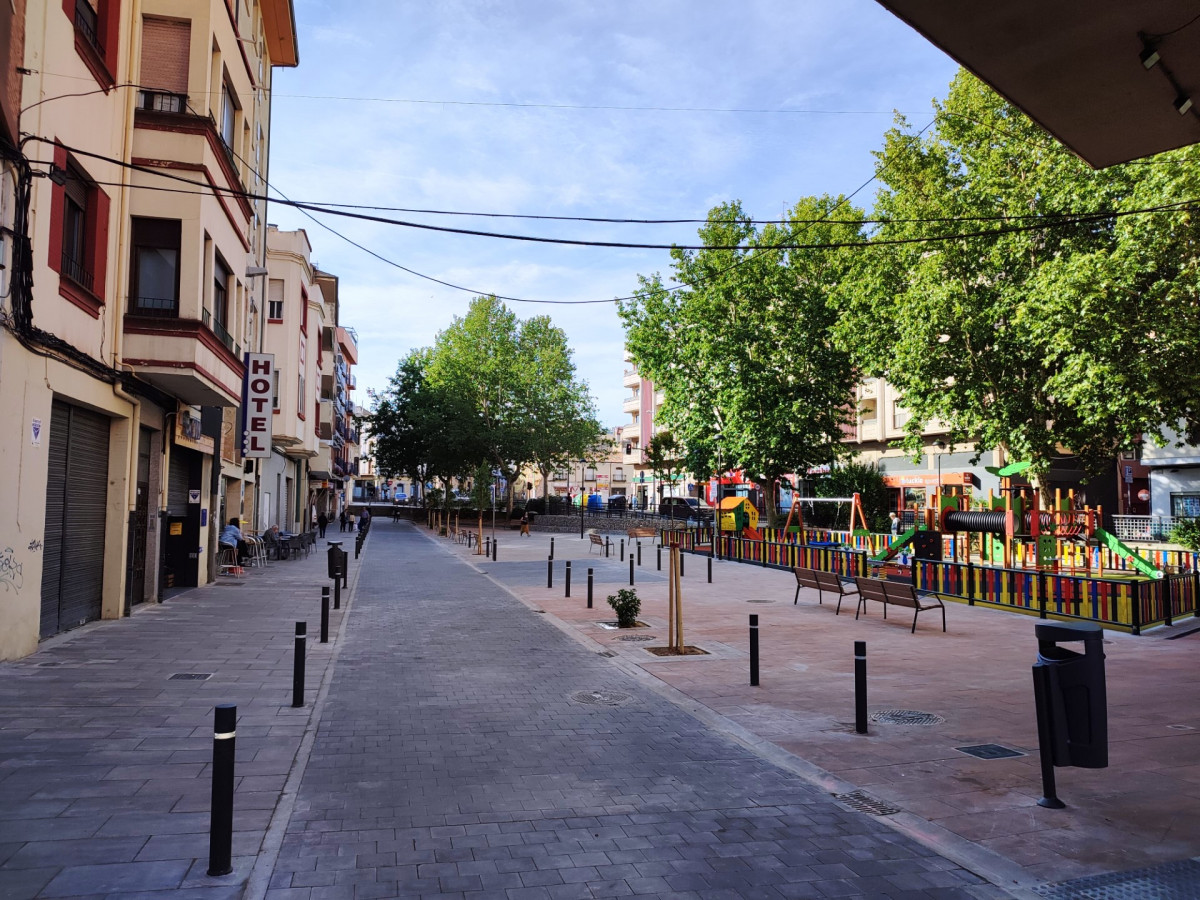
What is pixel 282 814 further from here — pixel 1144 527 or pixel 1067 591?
pixel 1144 527

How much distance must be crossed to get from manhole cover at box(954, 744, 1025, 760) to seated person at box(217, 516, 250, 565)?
19.7m

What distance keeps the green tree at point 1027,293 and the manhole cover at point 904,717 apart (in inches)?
611

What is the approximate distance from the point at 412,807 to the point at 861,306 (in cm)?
2883

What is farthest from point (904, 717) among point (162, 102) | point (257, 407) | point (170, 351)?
point (257, 407)

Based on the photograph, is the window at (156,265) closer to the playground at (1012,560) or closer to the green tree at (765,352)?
the playground at (1012,560)

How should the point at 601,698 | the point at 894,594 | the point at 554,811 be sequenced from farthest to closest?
the point at 894,594 → the point at 601,698 → the point at 554,811

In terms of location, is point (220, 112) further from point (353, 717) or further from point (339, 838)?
point (339, 838)

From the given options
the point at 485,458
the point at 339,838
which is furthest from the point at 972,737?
the point at 485,458

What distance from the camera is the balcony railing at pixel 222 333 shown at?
49.3ft

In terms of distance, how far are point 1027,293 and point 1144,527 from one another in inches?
674

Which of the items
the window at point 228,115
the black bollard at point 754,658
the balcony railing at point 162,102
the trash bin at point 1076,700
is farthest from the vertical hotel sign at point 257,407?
the trash bin at point 1076,700

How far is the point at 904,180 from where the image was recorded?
28.3 meters

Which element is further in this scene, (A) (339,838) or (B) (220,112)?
(B) (220,112)

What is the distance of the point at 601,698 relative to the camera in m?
8.71
